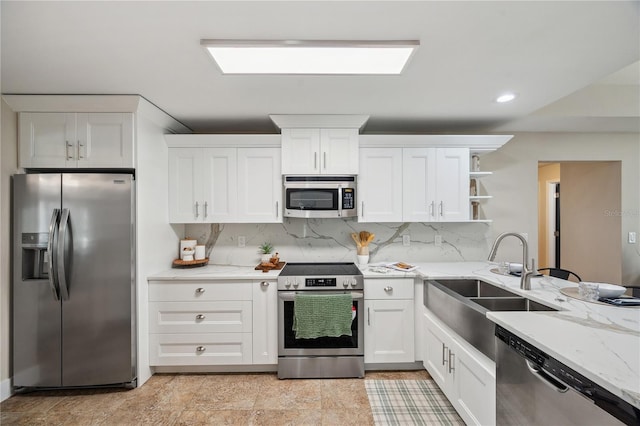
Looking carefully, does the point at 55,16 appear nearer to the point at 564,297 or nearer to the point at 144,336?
the point at 144,336

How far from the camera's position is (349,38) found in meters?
1.48

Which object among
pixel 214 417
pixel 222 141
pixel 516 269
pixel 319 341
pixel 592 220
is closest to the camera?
pixel 214 417

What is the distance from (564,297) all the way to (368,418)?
1479mm

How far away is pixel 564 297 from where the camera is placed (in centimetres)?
166

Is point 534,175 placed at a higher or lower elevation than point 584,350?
higher

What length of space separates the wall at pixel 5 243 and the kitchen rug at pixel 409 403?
285 cm

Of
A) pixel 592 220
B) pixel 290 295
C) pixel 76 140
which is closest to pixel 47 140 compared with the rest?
pixel 76 140

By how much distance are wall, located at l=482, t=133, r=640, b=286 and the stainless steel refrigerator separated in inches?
145

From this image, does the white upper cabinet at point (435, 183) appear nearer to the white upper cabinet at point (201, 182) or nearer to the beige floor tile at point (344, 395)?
the beige floor tile at point (344, 395)

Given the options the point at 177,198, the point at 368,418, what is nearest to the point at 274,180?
the point at 177,198

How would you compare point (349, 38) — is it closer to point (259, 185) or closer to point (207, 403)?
point (259, 185)

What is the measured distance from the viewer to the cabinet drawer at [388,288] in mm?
2531

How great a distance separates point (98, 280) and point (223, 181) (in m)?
1.30

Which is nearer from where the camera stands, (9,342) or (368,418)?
(368,418)
